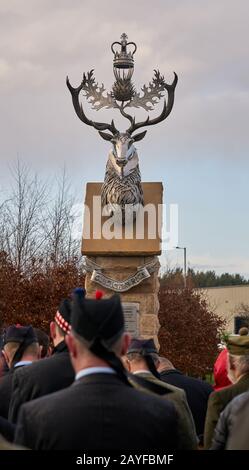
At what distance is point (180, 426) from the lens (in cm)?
578

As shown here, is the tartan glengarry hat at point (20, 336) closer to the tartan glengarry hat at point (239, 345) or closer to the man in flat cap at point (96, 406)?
the tartan glengarry hat at point (239, 345)

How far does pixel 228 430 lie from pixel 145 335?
36.5 ft

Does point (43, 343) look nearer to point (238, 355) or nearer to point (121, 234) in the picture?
point (238, 355)

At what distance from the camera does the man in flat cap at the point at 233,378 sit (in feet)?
24.9

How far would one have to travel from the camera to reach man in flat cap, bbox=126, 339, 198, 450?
228 inches

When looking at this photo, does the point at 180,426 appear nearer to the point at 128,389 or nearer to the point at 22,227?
the point at 128,389

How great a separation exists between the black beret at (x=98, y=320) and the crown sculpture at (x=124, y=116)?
1251cm

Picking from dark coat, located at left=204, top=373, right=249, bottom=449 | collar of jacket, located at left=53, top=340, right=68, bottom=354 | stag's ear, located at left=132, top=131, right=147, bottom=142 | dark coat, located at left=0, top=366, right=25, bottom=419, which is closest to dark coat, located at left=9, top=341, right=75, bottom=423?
collar of jacket, located at left=53, top=340, right=68, bottom=354

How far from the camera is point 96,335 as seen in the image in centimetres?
460

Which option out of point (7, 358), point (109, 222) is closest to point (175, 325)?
point (109, 222)

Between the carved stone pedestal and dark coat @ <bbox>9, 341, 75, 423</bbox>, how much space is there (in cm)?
1022

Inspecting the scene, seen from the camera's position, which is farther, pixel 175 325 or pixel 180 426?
pixel 175 325

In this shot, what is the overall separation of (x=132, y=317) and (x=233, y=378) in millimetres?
9207
